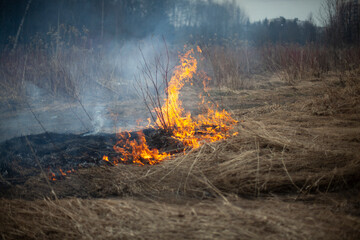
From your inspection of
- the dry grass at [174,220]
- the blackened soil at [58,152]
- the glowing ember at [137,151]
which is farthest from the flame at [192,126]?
Answer: the dry grass at [174,220]

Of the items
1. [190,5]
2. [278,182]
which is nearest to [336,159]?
[278,182]

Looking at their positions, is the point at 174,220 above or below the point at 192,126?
below

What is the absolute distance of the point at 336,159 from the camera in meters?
2.14

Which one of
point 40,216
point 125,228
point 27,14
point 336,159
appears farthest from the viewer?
point 27,14

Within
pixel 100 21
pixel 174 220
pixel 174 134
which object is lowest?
pixel 174 220

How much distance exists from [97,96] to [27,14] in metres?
8.56

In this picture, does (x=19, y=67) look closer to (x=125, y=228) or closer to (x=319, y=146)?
(x=125, y=228)

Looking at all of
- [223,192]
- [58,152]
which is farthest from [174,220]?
[58,152]

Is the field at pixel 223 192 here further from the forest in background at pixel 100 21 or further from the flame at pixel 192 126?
the forest in background at pixel 100 21

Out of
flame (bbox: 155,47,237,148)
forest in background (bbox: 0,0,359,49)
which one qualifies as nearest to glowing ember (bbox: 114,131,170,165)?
flame (bbox: 155,47,237,148)

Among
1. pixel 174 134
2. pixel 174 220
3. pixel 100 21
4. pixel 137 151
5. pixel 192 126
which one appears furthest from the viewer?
pixel 100 21

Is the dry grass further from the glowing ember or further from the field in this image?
the glowing ember

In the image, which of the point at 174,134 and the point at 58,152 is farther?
the point at 174,134

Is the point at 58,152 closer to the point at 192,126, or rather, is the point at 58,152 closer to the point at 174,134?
the point at 174,134
